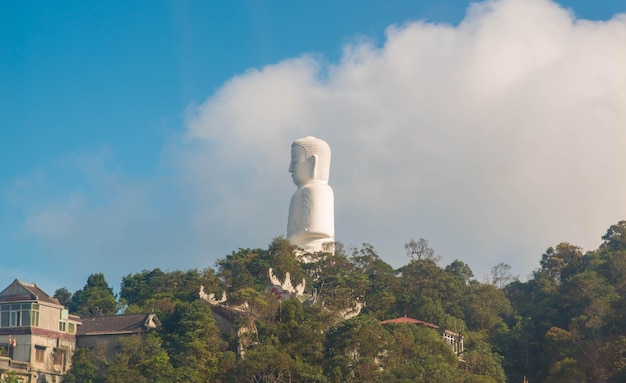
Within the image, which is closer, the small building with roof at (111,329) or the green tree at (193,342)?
the green tree at (193,342)

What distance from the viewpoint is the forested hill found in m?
34.7

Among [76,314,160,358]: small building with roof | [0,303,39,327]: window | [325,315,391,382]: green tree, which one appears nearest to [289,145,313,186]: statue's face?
[76,314,160,358]: small building with roof

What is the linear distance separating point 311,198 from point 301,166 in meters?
1.78

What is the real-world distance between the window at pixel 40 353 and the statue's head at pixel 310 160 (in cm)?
2042

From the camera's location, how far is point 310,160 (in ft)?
178

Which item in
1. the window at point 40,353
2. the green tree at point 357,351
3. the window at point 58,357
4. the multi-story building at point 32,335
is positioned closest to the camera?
the green tree at point 357,351

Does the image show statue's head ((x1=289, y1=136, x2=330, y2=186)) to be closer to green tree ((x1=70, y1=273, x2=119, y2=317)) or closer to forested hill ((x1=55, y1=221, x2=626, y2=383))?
forested hill ((x1=55, y1=221, x2=626, y2=383))

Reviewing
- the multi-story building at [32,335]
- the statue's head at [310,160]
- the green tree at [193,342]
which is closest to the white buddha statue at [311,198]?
the statue's head at [310,160]

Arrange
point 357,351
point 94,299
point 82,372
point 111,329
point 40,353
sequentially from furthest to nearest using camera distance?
point 94,299
point 111,329
point 40,353
point 82,372
point 357,351

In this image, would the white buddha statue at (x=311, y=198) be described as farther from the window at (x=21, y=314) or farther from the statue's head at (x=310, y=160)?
the window at (x=21, y=314)

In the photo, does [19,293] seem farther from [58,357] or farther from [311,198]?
[311,198]

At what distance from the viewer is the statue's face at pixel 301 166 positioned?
54281 millimetres

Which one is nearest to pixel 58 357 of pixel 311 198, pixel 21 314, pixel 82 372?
pixel 82 372

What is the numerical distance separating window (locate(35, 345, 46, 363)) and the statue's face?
2040cm
